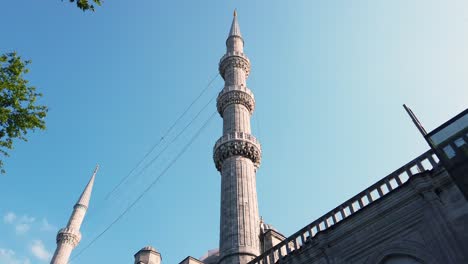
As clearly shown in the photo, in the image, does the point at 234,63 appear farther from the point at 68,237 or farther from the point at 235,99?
the point at 68,237

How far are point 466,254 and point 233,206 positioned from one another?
38.0 feet

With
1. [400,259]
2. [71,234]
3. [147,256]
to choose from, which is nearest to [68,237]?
[71,234]

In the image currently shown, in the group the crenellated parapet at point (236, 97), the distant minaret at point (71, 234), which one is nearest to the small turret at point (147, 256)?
the crenellated parapet at point (236, 97)

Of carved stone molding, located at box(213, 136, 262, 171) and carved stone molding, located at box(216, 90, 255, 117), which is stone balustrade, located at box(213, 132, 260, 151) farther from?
carved stone molding, located at box(216, 90, 255, 117)

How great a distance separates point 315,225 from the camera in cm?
1348

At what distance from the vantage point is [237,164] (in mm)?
21922

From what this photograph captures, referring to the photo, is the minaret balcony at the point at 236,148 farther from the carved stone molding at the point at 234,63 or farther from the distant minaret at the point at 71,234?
the distant minaret at the point at 71,234

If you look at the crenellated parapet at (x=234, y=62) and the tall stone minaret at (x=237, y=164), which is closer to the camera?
the tall stone minaret at (x=237, y=164)

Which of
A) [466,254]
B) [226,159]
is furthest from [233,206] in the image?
[466,254]

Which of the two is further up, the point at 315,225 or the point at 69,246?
the point at 69,246

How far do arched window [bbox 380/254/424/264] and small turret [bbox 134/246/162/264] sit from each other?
13.4 meters

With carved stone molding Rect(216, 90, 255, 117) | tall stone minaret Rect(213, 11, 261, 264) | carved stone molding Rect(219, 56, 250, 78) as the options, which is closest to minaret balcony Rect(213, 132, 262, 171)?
tall stone minaret Rect(213, 11, 261, 264)

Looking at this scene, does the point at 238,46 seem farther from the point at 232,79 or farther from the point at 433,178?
the point at 433,178

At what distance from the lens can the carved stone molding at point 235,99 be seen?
25.8m
